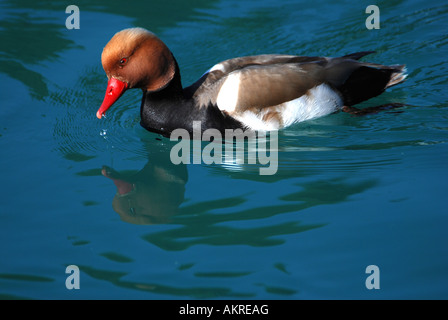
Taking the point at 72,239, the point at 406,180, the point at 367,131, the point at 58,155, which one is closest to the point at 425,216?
the point at 406,180

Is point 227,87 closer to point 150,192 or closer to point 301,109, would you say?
point 301,109

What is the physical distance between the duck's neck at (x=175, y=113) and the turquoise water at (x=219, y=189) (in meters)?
0.18

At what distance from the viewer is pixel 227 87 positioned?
5.41 m

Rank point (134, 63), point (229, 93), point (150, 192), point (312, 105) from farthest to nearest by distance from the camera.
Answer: point (312, 105)
point (229, 93)
point (134, 63)
point (150, 192)

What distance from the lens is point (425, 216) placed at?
4070mm

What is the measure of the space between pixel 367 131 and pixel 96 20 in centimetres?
415

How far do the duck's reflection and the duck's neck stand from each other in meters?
0.51

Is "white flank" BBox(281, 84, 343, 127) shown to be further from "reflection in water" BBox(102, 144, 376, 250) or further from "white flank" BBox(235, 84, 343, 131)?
"reflection in water" BBox(102, 144, 376, 250)

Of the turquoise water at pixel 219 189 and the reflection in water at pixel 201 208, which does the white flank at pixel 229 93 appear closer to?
the turquoise water at pixel 219 189

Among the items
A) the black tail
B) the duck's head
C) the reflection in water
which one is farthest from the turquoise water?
the duck's head

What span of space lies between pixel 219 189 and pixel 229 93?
1.19 metres

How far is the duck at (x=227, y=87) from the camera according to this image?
17.4 feet

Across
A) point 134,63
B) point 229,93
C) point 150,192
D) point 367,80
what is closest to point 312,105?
point 367,80
